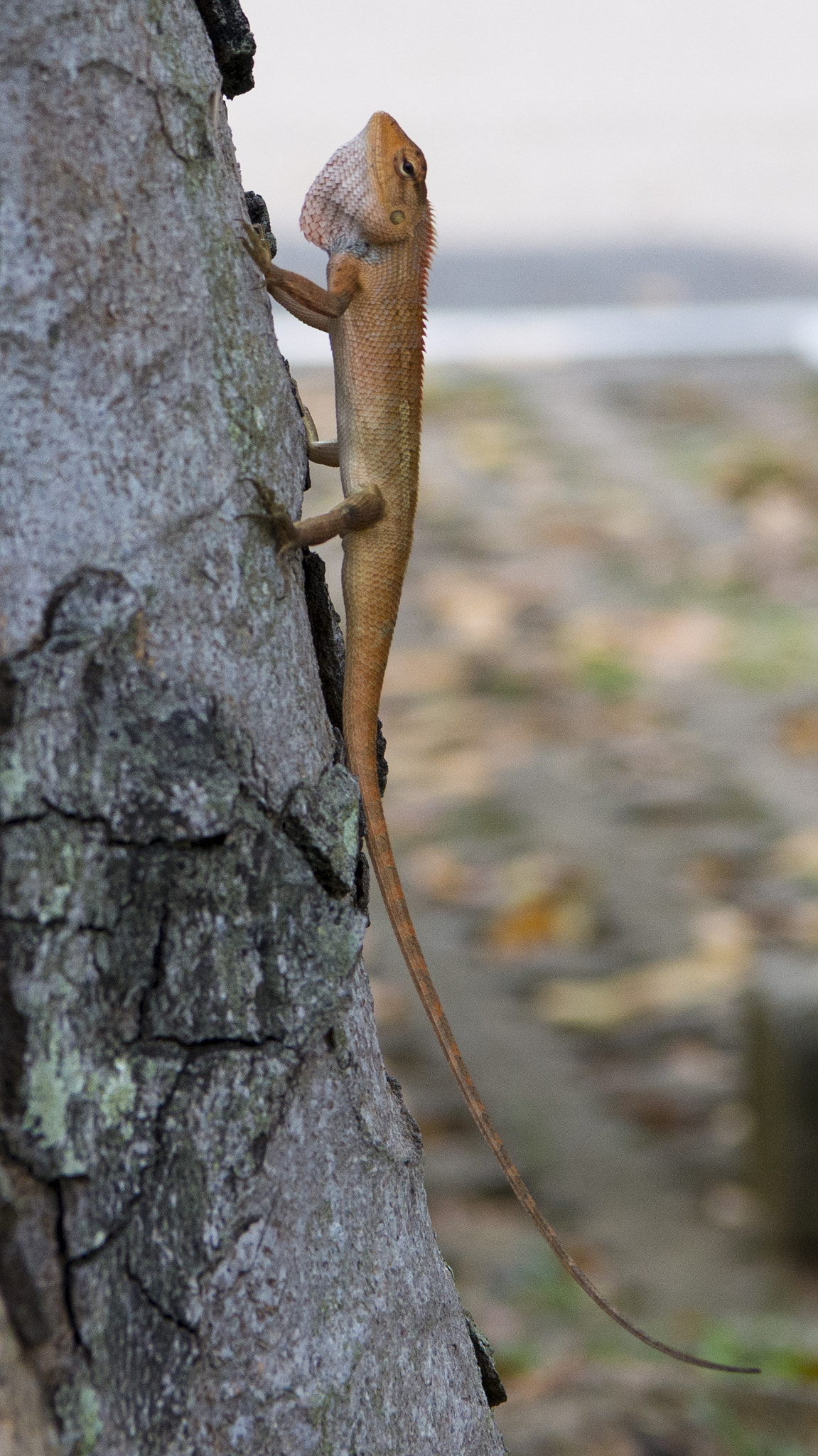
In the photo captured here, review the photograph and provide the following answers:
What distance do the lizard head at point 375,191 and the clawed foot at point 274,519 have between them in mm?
1054

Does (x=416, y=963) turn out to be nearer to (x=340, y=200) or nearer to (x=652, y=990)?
(x=340, y=200)

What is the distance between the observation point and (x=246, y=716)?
1.08 metres

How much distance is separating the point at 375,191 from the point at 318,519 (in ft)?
2.59

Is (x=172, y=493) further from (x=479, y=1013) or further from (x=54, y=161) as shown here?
(x=479, y=1013)

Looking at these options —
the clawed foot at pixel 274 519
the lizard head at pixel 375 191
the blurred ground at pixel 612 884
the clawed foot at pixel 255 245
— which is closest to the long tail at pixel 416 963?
the clawed foot at pixel 274 519

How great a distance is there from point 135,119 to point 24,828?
50 centimetres

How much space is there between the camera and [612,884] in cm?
516

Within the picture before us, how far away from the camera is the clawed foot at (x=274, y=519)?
1124mm

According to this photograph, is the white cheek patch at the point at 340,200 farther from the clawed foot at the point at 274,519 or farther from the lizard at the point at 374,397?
the clawed foot at the point at 274,519

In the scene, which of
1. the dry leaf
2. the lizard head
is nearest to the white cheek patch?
the lizard head

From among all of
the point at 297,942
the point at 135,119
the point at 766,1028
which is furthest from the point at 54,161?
the point at 766,1028

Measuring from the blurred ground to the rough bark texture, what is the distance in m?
1.95

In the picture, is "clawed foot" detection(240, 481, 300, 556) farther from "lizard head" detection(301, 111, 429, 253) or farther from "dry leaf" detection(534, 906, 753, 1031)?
"dry leaf" detection(534, 906, 753, 1031)

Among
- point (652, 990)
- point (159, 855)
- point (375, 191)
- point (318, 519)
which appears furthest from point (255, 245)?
point (652, 990)
